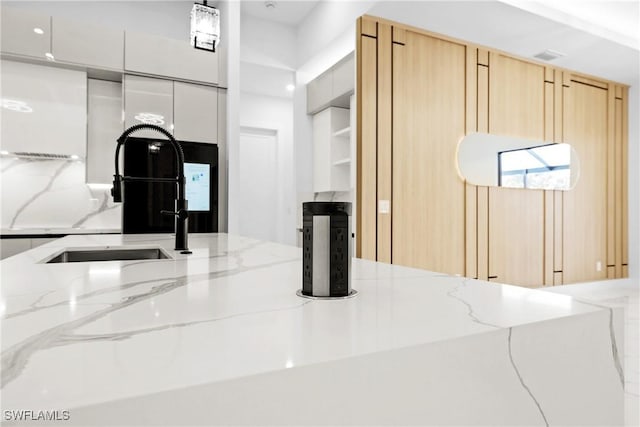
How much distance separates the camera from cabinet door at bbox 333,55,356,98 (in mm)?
3890

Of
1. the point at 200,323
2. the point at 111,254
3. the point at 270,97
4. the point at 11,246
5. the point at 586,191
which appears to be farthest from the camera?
the point at 270,97

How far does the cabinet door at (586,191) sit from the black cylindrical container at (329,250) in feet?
16.7

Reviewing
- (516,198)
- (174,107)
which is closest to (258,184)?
(174,107)

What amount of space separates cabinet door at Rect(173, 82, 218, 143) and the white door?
1.80 m

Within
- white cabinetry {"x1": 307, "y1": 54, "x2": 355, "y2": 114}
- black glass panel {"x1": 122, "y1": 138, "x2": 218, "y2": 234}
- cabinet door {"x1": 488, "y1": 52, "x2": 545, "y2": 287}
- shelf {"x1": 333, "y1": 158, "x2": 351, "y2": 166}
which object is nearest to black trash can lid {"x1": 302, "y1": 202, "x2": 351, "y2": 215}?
black glass panel {"x1": 122, "y1": 138, "x2": 218, "y2": 234}

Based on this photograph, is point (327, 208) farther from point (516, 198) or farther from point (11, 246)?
point (516, 198)

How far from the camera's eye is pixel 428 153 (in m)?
3.96

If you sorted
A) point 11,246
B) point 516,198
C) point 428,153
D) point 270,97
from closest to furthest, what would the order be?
point 11,246 < point 428,153 < point 516,198 < point 270,97

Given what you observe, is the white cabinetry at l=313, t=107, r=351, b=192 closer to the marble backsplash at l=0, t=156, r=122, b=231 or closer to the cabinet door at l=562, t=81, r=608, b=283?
the marble backsplash at l=0, t=156, r=122, b=231

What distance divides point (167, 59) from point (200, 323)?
347 centimetres

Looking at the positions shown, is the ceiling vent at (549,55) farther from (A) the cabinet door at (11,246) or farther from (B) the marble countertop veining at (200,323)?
(A) the cabinet door at (11,246)

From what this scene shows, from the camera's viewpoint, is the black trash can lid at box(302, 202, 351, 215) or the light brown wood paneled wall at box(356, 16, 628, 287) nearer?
the black trash can lid at box(302, 202, 351, 215)

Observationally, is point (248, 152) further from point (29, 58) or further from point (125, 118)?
point (29, 58)

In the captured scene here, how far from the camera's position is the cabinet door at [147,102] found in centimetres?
332
